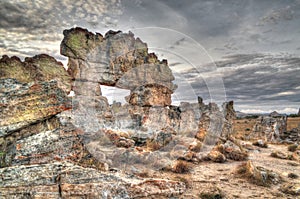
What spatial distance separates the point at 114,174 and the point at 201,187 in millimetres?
4501

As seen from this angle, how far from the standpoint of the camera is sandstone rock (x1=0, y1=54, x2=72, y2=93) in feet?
40.6

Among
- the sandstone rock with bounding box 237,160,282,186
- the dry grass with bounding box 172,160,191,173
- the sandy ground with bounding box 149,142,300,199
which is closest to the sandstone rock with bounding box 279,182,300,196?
the sandy ground with bounding box 149,142,300,199

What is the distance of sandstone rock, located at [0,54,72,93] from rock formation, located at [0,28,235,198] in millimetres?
60

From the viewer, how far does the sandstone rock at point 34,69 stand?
12.4 m

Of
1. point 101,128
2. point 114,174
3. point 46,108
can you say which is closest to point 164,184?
point 114,174

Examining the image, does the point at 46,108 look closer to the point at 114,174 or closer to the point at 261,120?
the point at 114,174

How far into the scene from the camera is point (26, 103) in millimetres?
6266

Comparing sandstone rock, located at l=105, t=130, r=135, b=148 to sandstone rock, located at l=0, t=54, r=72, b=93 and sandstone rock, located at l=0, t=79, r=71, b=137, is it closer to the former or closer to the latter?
sandstone rock, located at l=0, t=54, r=72, b=93

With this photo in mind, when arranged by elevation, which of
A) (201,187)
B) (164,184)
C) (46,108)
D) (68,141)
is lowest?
(201,187)

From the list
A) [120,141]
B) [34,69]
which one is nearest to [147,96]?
[120,141]

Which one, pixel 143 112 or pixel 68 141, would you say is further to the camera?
pixel 143 112

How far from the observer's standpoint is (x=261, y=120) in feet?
79.7

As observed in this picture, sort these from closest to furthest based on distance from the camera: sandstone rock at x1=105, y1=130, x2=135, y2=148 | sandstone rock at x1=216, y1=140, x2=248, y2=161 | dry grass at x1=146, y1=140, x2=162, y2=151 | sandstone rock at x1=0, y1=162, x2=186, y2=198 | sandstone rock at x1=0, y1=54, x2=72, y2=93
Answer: sandstone rock at x1=0, y1=162, x2=186, y2=198
sandstone rock at x1=0, y1=54, x2=72, y2=93
sandstone rock at x1=216, y1=140, x2=248, y2=161
sandstone rock at x1=105, y1=130, x2=135, y2=148
dry grass at x1=146, y1=140, x2=162, y2=151

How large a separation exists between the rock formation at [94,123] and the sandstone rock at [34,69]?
60mm
